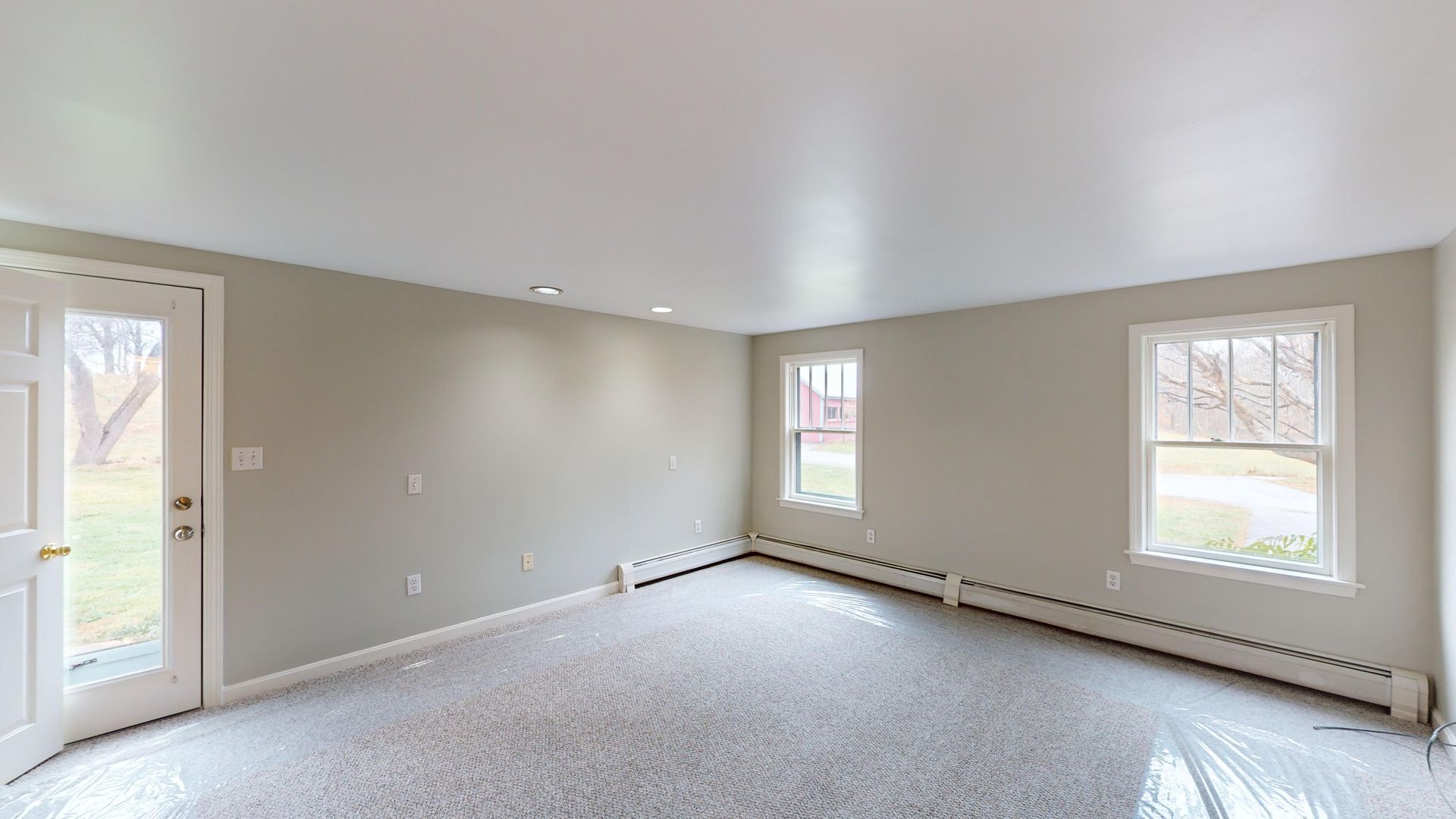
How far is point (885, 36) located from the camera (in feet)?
3.63

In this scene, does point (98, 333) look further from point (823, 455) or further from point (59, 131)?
point (823, 455)

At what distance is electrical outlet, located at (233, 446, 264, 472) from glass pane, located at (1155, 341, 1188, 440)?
520 cm

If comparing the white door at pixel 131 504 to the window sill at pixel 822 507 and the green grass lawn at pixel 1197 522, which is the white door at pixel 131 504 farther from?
the green grass lawn at pixel 1197 522

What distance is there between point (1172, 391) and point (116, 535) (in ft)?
18.7

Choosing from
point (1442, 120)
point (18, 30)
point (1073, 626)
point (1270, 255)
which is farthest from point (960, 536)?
point (18, 30)

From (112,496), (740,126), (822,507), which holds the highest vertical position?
(740,126)

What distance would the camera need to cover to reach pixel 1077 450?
366cm

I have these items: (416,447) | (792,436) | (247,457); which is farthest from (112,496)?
(792,436)

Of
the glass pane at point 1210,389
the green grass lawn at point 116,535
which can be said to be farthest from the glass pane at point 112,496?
the glass pane at point 1210,389

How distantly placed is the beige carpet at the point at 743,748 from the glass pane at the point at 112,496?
1.03m

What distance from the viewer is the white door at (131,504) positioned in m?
2.38

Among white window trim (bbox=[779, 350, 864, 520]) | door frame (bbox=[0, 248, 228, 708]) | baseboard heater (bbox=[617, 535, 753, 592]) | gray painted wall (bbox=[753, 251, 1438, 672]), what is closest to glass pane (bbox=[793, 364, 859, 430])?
white window trim (bbox=[779, 350, 864, 520])

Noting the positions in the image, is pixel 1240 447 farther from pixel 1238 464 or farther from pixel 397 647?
pixel 397 647

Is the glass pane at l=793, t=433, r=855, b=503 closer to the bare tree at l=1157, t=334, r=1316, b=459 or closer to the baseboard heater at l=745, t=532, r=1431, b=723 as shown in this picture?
the baseboard heater at l=745, t=532, r=1431, b=723
